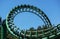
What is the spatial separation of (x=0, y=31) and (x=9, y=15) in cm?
635

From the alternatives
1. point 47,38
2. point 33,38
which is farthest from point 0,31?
point 47,38

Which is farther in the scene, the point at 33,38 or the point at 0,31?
the point at 0,31

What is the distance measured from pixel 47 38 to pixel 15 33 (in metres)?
5.11

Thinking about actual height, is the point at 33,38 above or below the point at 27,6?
below

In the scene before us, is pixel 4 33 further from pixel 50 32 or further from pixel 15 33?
pixel 50 32

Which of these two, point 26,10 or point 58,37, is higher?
point 26,10

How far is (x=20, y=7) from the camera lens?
29.6 m

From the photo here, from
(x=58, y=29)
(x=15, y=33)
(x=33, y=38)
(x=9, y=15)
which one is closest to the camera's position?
(x=58, y=29)

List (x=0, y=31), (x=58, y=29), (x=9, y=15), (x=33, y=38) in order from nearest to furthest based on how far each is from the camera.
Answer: (x=58, y=29), (x=33, y=38), (x=0, y=31), (x=9, y=15)

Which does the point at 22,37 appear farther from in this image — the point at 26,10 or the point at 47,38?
the point at 26,10

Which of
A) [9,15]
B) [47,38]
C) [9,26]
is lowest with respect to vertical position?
[47,38]

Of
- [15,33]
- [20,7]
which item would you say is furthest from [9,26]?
[20,7]

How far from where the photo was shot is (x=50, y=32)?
19.4 meters

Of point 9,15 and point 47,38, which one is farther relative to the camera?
point 9,15
